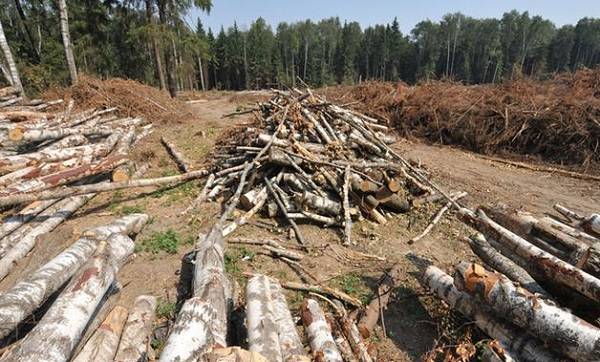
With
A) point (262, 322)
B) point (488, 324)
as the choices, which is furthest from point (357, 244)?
point (262, 322)

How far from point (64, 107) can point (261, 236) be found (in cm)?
1236

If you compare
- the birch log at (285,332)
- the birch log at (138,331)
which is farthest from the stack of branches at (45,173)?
the birch log at (285,332)

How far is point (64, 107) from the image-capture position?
43.3 feet

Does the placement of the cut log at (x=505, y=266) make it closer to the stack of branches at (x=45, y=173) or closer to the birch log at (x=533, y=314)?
the birch log at (x=533, y=314)

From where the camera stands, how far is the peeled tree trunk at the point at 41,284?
9.20 feet

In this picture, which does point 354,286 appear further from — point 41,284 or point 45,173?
point 45,173

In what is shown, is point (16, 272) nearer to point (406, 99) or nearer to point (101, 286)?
point (101, 286)

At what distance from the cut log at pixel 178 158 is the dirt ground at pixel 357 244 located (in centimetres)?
26

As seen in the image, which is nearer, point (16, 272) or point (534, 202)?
point (16, 272)

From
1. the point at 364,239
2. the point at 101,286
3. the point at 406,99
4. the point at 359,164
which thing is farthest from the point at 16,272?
the point at 406,99

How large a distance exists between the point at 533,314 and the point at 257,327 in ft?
8.26

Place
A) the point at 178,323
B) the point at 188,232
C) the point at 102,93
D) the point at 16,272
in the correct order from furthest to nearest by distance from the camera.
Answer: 1. the point at 102,93
2. the point at 188,232
3. the point at 16,272
4. the point at 178,323

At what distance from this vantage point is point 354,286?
4.56 metres

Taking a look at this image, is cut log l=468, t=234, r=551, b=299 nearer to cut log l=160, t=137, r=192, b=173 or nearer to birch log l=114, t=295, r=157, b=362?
birch log l=114, t=295, r=157, b=362
